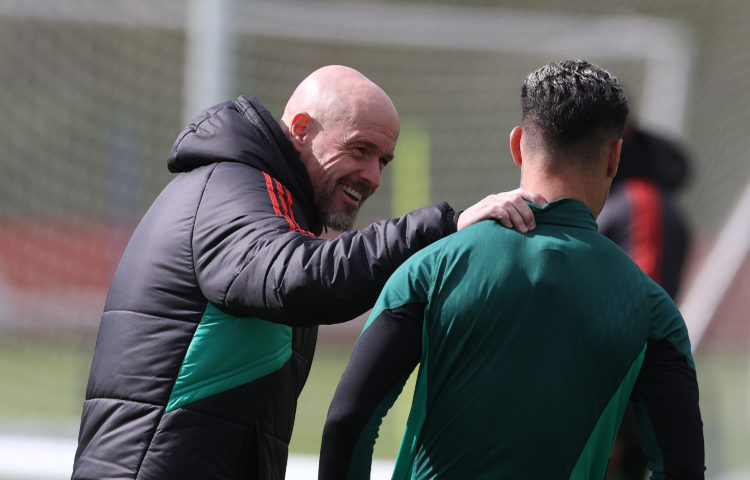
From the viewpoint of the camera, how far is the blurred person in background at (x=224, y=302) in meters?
2.10

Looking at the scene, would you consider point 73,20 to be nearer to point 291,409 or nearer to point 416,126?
point 416,126

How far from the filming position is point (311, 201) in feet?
8.89

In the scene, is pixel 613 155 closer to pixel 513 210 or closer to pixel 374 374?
pixel 513 210

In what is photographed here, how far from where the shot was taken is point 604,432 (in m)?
1.92

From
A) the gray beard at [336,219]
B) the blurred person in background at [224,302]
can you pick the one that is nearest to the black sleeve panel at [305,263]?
the blurred person in background at [224,302]

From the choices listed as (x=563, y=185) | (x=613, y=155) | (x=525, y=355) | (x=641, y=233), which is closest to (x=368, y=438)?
(x=525, y=355)

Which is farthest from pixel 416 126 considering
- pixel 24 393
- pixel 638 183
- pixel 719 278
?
pixel 24 393

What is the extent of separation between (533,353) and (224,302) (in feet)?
2.41

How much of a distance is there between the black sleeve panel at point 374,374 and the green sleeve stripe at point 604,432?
0.36 meters

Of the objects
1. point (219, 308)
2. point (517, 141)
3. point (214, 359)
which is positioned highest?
point (517, 141)

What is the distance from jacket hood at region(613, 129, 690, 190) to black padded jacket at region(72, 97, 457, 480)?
2.51m

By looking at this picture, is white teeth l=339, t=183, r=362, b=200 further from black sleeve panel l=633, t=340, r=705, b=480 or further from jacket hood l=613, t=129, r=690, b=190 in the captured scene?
jacket hood l=613, t=129, r=690, b=190

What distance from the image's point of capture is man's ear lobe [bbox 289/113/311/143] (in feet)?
9.18

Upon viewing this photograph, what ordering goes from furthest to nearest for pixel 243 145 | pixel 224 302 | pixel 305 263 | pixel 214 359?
pixel 243 145 < pixel 214 359 < pixel 224 302 < pixel 305 263
